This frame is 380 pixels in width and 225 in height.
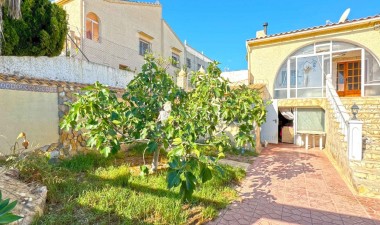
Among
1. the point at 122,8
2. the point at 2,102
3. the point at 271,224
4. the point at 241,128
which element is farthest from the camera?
the point at 122,8

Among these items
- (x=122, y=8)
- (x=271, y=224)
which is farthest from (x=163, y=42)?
(x=271, y=224)

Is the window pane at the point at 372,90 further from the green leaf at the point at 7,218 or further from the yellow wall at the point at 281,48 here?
the green leaf at the point at 7,218

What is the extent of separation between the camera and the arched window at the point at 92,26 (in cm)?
1263

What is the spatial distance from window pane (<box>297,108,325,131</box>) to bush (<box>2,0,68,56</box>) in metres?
12.1

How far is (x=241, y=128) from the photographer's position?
5.60m

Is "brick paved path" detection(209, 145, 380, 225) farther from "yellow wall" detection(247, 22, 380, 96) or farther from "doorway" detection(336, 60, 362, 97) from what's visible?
A: "doorway" detection(336, 60, 362, 97)

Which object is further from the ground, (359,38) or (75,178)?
(359,38)

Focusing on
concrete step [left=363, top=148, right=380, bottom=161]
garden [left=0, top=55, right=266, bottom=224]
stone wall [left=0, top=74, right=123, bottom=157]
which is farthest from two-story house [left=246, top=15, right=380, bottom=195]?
stone wall [left=0, top=74, right=123, bottom=157]

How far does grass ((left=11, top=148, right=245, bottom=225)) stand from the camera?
3766 mm

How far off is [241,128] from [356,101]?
25.0 ft

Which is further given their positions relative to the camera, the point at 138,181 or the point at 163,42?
the point at 163,42

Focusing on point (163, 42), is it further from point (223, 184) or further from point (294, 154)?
point (223, 184)

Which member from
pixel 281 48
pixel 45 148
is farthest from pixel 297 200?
pixel 281 48

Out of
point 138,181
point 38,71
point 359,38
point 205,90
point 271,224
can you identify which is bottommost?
point 271,224
